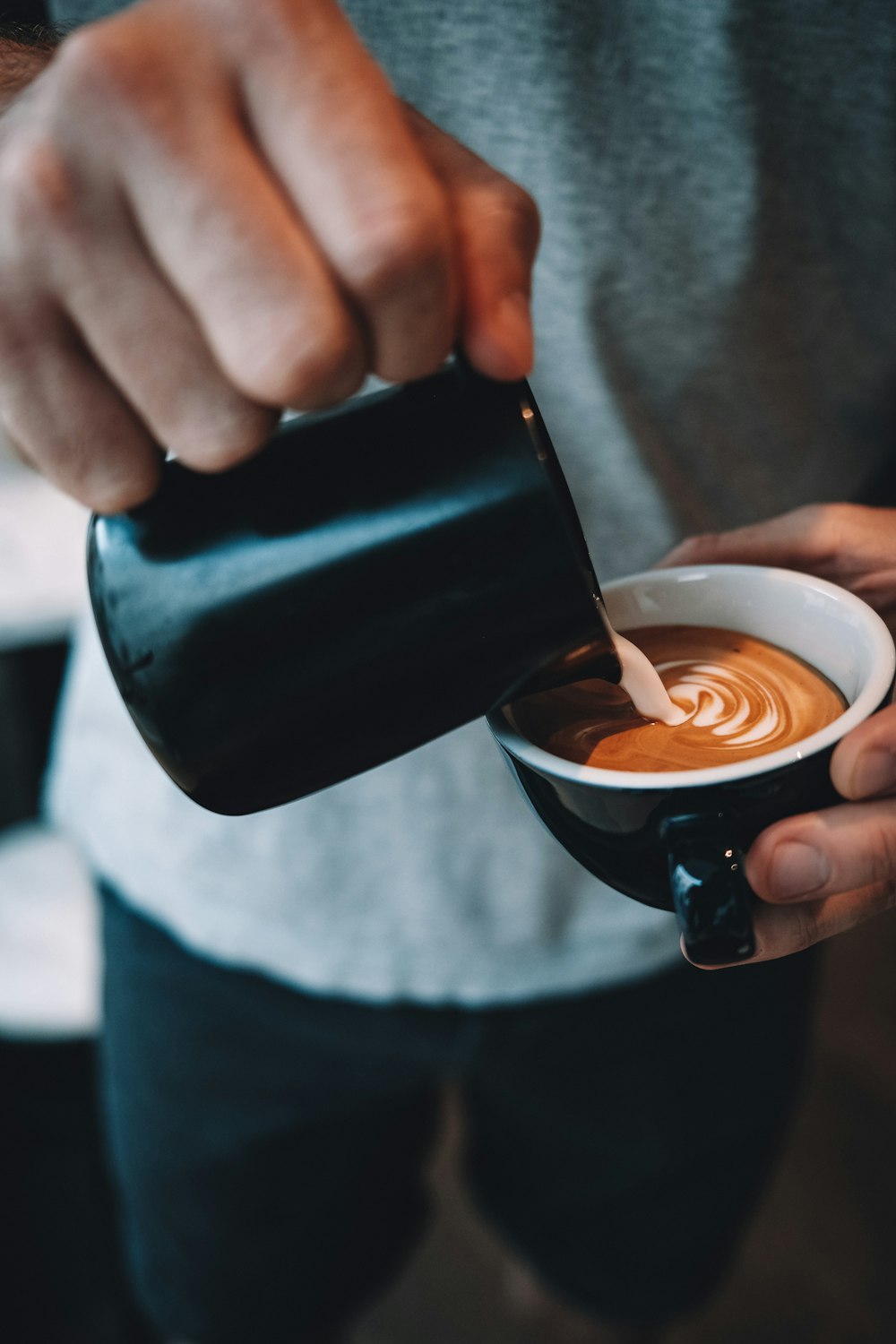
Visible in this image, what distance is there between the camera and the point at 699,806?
17.9 inches

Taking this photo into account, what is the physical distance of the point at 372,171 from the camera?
0.33 meters

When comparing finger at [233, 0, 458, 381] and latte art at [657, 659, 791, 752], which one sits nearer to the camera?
finger at [233, 0, 458, 381]

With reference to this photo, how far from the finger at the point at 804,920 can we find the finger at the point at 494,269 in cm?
30

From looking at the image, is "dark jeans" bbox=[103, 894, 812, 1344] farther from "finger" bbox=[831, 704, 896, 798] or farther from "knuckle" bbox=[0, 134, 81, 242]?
"knuckle" bbox=[0, 134, 81, 242]

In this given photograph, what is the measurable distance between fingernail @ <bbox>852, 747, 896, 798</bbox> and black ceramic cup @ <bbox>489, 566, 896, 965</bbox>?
0.05ft

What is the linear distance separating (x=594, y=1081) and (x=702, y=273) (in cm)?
72

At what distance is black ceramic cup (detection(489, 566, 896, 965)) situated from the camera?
45 centimetres

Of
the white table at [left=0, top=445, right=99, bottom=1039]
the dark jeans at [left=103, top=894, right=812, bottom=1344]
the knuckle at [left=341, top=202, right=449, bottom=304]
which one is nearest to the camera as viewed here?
the knuckle at [left=341, top=202, right=449, bottom=304]

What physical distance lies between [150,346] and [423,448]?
11 cm

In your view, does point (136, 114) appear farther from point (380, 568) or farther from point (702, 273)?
point (702, 273)

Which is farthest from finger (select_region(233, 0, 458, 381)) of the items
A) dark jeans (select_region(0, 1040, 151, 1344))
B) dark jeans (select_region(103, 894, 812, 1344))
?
dark jeans (select_region(0, 1040, 151, 1344))

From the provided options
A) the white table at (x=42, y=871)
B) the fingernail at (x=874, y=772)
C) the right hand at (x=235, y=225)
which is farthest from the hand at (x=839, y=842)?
the white table at (x=42, y=871)

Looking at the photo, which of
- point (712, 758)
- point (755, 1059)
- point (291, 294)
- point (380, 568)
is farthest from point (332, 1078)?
point (291, 294)

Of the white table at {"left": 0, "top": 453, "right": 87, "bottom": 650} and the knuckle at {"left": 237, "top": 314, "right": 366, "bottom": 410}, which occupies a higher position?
the knuckle at {"left": 237, "top": 314, "right": 366, "bottom": 410}
